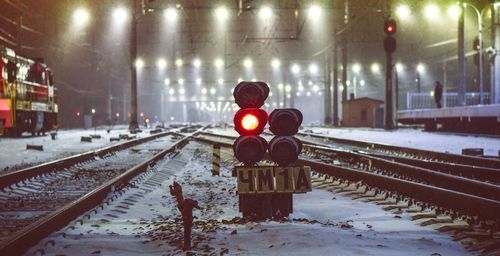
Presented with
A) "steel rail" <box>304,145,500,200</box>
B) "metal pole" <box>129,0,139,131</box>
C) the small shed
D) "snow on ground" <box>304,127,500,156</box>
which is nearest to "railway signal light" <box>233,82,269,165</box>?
"steel rail" <box>304,145,500,200</box>

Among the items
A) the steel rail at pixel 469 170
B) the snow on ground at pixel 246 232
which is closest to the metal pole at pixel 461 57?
the steel rail at pixel 469 170

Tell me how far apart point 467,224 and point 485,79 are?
51766 mm

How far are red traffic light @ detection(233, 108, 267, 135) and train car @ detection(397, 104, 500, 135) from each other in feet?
65.7

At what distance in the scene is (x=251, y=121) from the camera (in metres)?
6.20

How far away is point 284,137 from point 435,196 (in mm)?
2338

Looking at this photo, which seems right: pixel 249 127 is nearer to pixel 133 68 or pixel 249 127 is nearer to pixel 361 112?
pixel 133 68

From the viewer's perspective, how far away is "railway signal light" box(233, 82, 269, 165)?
6172 millimetres

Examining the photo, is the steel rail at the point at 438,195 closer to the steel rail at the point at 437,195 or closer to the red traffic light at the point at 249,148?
the steel rail at the point at 437,195

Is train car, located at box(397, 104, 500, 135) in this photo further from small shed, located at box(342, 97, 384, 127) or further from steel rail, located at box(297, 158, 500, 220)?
steel rail, located at box(297, 158, 500, 220)

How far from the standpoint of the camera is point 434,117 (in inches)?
1235

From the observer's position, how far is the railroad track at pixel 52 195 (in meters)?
5.47

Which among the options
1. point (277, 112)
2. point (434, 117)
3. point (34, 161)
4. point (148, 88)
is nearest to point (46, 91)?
point (34, 161)

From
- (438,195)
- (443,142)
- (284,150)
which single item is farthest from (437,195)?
(443,142)

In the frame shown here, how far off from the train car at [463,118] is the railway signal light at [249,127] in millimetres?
19997
